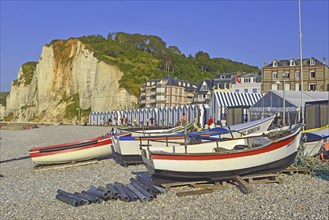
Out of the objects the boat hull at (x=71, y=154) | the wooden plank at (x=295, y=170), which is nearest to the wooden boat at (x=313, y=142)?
the wooden plank at (x=295, y=170)

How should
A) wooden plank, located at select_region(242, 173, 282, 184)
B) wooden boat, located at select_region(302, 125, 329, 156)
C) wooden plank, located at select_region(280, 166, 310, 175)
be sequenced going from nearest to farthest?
wooden plank, located at select_region(242, 173, 282, 184) → wooden plank, located at select_region(280, 166, 310, 175) → wooden boat, located at select_region(302, 125, 329, 156)

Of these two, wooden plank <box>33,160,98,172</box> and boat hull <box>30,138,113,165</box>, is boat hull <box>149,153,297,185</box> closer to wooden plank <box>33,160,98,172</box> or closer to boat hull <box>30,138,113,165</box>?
boat hull <box>30,138,113,165</box>

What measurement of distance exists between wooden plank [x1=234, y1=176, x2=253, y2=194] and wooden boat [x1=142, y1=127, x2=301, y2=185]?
19 centimetres

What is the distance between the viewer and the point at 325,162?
14.3 m

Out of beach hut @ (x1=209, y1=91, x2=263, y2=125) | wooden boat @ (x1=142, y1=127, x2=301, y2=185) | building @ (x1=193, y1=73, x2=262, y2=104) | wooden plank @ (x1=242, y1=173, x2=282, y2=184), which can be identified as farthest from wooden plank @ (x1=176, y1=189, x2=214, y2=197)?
building @ (x1=193, y1=73, x2=262, y2=104)

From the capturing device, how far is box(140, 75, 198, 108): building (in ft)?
268

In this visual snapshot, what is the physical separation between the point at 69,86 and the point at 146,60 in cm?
2550

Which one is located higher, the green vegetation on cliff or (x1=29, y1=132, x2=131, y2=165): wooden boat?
the green vegetation on cliff

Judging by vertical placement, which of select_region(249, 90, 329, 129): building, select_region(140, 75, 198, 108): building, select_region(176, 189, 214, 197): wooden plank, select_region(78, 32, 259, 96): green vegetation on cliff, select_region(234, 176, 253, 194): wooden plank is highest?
select_region(78, 32, 259, 96): green vegetation on cliff

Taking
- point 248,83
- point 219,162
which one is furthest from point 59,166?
point 248,83

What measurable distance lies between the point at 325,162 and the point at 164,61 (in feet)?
333

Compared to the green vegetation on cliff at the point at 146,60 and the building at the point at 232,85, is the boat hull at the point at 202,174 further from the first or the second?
the green vegetation on cliff at the point at 146,60

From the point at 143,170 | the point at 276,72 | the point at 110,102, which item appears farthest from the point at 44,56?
the point at 143,170

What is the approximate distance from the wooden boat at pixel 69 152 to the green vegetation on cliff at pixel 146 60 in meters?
64.4
